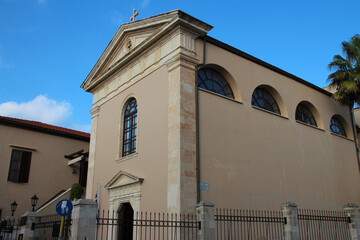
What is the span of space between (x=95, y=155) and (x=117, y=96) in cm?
299

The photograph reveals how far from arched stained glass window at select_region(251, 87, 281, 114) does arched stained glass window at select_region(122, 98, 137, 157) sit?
5.01 m

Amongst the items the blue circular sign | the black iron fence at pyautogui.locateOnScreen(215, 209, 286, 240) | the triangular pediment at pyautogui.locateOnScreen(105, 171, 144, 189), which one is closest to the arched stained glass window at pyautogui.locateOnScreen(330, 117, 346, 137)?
the black iron fence at pyautogui.locateOnScreen(215, 209, 286, 240)

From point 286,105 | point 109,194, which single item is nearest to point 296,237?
A: point 286,105

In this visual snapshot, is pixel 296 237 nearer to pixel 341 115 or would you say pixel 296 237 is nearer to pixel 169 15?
pixel 169 15

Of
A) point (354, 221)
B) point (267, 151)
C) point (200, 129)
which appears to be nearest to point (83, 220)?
point (200, 129)

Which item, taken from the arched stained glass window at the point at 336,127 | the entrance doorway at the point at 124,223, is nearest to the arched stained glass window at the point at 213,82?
the entrance doorway at the point at 124,223

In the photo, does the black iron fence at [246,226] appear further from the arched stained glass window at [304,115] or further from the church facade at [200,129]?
the arched stained glass window at [304,115]

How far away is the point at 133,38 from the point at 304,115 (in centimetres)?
907

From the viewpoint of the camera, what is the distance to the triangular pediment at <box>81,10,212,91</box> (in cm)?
1341

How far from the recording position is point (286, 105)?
54.5ft

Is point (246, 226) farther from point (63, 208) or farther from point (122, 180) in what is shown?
point (63, 208)

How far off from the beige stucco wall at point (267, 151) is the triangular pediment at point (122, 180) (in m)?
2.82

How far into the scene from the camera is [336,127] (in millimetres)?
20172

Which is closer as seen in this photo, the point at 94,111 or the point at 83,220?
the point at 83,220
